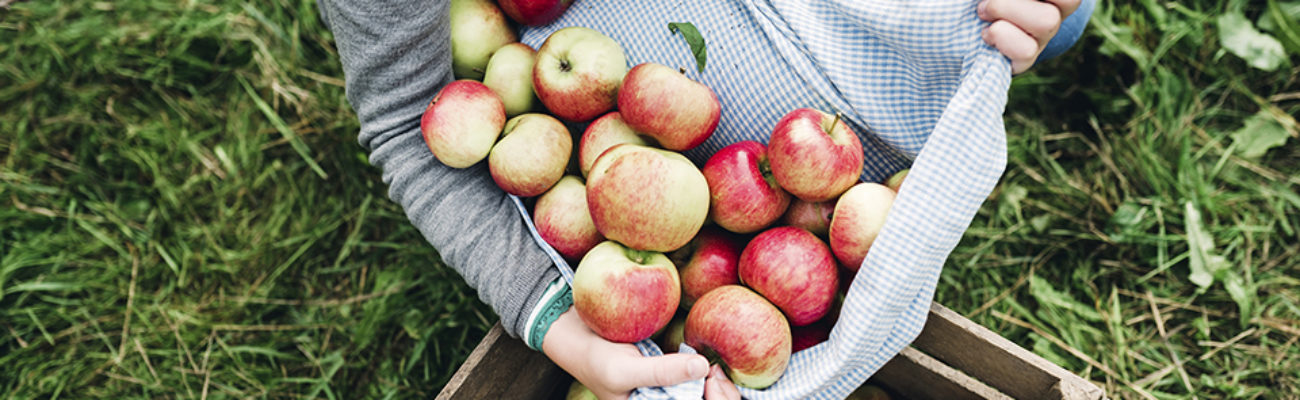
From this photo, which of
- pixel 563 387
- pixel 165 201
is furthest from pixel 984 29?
pixel 165 201

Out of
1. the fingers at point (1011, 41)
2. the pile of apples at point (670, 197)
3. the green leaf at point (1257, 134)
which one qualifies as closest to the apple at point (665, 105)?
the pile of apples at point (670, 197)

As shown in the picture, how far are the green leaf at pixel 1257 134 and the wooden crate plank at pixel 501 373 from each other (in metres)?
1.87

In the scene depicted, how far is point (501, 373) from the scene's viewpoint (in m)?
1.31

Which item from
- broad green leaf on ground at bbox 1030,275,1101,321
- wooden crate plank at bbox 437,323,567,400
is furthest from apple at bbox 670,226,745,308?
broad green leaf on ground at bbox 1030,275,1101,321

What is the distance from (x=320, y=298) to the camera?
6.18 ft

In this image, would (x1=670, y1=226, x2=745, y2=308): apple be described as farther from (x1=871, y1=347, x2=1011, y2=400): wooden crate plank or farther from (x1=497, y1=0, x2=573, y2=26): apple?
(x1=497, y1=0, x2=573, y2=26): apple

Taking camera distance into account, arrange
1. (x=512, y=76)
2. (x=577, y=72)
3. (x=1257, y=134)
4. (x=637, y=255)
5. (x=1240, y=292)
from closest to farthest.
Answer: (x=637, y=255) → (x=577, y=72) → (x=512, y=76) → (x=1240, y=292) → (x=1257, y=134)

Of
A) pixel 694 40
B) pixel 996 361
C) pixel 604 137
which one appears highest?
Result: pixel 694 40

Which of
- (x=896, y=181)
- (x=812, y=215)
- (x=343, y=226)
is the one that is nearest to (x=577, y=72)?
(x=812, y=215)

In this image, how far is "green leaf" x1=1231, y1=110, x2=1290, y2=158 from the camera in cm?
191

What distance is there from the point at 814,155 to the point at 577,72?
433mm

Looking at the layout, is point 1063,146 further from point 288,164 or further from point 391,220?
point 288,164

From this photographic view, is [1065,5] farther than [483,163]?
No

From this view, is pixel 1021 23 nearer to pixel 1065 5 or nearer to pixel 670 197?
pixel 1065 5
